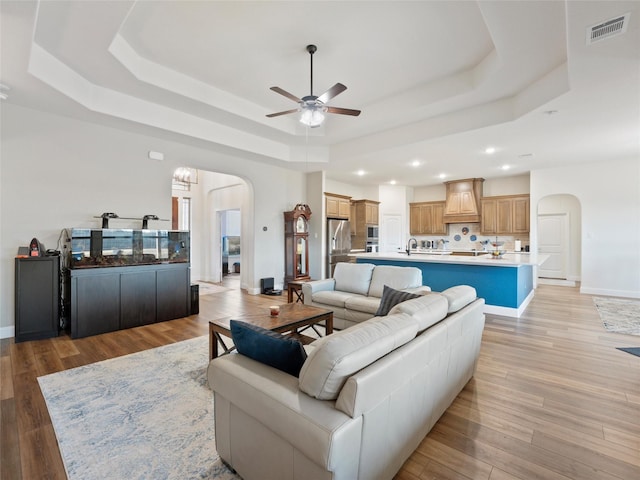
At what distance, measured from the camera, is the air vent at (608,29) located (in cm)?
224

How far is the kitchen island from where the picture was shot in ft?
15.7

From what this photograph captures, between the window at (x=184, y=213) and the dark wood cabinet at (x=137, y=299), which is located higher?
the window at (x=184, y=213)

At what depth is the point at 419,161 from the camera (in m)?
6.55

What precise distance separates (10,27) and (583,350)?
6.26 metres

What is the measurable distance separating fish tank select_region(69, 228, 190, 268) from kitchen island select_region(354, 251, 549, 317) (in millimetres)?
3822

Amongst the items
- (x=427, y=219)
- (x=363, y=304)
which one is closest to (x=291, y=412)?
(x=363, y=304)

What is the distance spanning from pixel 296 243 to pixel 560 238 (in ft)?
24.1

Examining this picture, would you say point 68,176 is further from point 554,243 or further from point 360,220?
point 554,243

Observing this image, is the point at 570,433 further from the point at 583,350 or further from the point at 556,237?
the point at 556,237

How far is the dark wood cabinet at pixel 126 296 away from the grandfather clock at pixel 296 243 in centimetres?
270

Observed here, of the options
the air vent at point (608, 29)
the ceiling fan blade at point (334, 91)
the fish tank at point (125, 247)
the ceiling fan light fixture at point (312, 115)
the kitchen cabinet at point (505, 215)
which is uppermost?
the air vent at point (608, 29)

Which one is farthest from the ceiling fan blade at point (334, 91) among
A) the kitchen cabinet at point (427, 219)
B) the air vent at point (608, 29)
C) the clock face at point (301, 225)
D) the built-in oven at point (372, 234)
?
the kitchen cabinet at point (427, 219)

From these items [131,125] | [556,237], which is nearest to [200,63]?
[131,125]

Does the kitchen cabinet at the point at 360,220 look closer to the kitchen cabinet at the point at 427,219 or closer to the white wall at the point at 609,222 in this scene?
the kitchen cabinet at the point at 427,219
